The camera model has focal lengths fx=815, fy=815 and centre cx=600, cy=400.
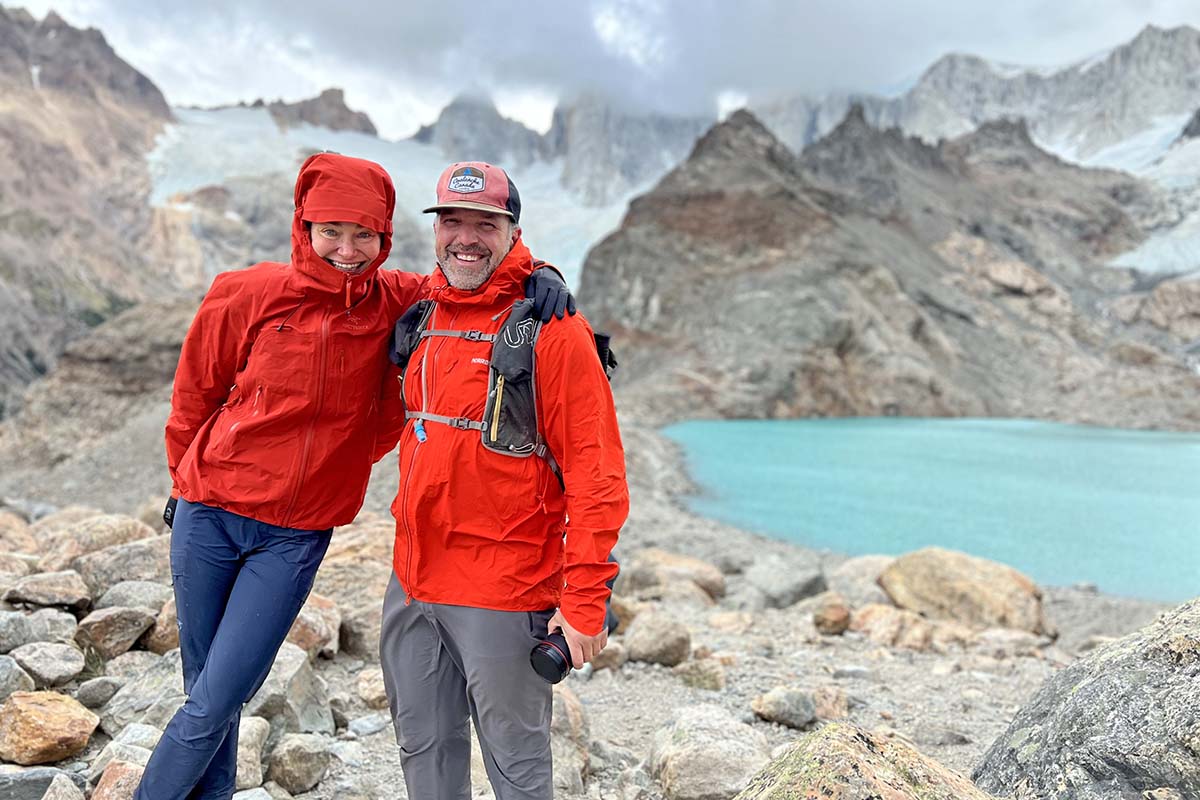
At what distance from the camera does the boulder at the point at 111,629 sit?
4.18 meters

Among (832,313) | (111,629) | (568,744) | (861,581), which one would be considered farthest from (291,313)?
(832,313)

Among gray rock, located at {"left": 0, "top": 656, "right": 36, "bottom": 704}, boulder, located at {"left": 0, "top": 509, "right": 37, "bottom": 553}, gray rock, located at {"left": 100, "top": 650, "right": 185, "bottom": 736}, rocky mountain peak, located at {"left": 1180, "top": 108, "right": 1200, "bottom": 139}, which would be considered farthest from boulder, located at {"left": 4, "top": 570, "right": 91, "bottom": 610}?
rocky mountain peak, located at {"left": 1180, "top": 108, "right": 1200, "bottom": 139}

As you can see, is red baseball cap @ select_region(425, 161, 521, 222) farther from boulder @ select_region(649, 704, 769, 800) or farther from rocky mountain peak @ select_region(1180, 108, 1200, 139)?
rocky mountain peak @ select_region(1180, 108, 1200, 139)

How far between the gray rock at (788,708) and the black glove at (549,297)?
10.3ft

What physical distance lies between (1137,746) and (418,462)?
239 centimetres

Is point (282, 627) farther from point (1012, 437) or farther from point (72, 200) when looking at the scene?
point (72, 200)

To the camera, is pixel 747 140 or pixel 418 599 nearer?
pixel 418 599

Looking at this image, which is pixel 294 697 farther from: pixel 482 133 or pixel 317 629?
pixel 482 133

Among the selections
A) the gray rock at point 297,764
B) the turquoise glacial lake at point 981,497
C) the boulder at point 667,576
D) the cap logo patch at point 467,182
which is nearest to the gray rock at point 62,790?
the gray rock at point 297,764

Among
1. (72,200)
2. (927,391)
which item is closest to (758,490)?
(927,391)

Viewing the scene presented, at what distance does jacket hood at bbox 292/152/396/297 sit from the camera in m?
2.74

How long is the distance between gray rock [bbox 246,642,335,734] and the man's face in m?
2.11

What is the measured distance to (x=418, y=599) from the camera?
8.42ft

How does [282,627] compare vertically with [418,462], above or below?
below
